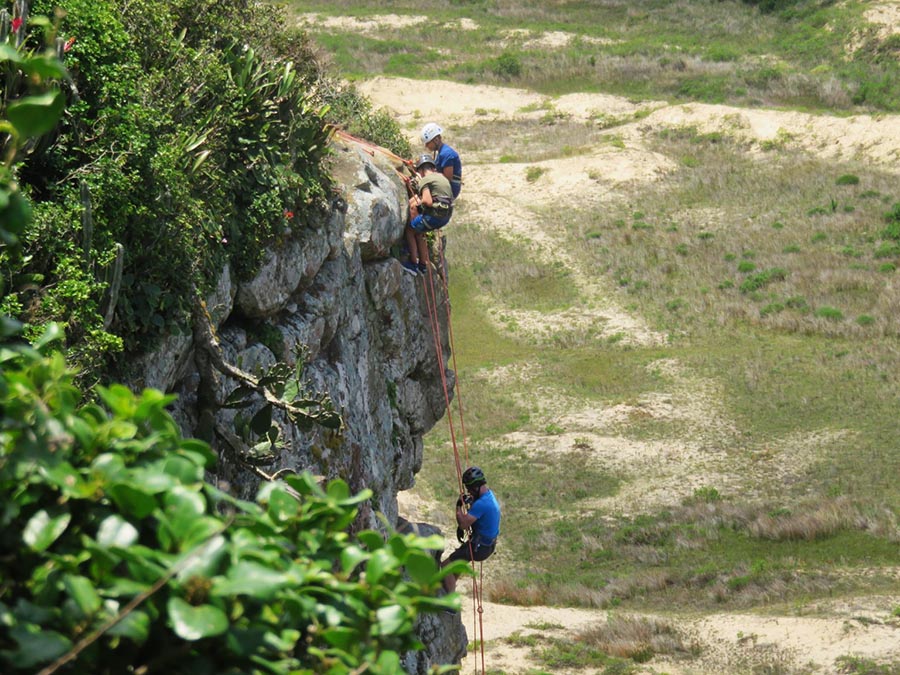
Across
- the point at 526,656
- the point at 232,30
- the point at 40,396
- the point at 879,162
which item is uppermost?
the point at 232,30

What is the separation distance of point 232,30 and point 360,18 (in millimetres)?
67210

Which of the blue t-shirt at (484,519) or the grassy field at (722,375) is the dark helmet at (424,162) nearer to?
the blue t-shirt at (484,519)

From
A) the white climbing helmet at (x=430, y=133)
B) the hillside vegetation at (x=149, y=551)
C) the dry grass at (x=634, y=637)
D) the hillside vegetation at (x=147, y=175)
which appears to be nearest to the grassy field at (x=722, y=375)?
the dry grass at (x=634, y=637)

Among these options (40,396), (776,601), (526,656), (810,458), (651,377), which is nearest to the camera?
(40,396)

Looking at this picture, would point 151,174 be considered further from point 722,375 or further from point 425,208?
point 722,375

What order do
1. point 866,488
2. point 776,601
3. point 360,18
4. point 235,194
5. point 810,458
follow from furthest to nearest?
point 360,18 → point 810,458 → point 866,488 → point 776,601 → point 235,194

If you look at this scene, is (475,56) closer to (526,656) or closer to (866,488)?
(866,488)

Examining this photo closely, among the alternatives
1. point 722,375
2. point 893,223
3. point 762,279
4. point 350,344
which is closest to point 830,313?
point 762,279

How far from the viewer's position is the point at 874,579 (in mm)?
21453

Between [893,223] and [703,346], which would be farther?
[893,223]

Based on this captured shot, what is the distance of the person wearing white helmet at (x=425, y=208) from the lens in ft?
47.8

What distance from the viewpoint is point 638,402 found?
31.9m

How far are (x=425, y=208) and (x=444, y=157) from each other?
97cm

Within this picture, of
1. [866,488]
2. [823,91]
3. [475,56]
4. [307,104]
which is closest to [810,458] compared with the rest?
[866,488]
